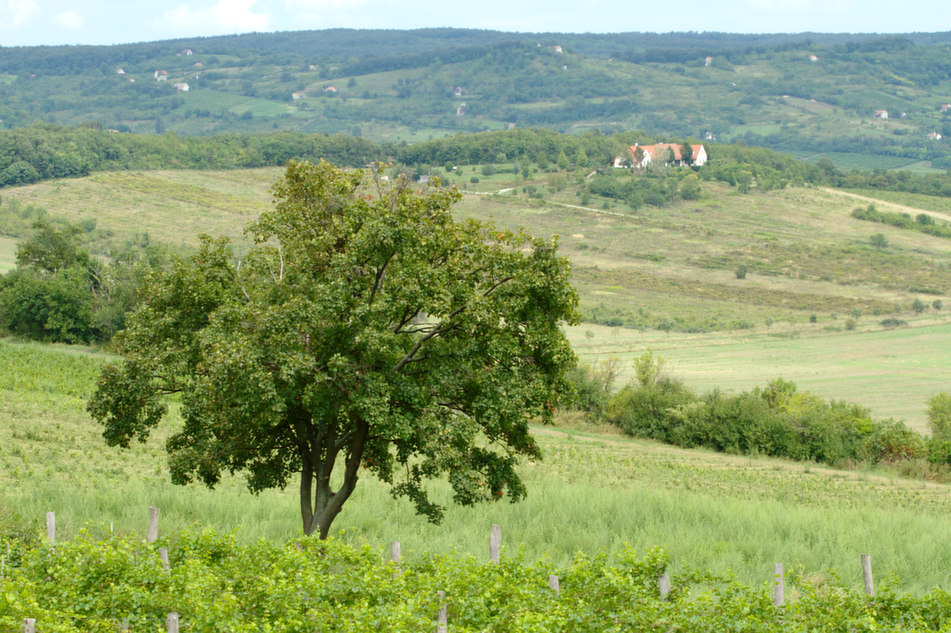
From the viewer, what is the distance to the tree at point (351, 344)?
1620 centimetres

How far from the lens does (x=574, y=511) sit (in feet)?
87.2

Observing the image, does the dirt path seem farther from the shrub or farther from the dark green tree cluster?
the dark green tree cluster

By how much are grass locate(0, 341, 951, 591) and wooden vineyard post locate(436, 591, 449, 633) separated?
2.62 metres

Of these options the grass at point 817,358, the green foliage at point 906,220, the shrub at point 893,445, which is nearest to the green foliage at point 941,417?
the shrub at point 893,445

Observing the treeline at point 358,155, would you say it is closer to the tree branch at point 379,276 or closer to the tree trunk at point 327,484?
the tree trunk at point 327,484

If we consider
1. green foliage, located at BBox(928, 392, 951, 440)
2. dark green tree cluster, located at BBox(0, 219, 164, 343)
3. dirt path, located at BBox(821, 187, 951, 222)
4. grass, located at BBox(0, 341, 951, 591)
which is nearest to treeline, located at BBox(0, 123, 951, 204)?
dirt path, located at BBox(821, 187, 951, 222)

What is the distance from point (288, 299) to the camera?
57.5 feet

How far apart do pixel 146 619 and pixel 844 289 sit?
116471 mm

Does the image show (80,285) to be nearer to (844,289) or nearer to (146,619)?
(146,619)

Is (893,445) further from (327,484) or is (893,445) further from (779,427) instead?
(327,484)

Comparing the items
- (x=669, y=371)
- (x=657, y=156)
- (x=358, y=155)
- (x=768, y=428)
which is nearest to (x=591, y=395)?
(x=768, y=428)

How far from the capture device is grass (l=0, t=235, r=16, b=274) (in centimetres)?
9361

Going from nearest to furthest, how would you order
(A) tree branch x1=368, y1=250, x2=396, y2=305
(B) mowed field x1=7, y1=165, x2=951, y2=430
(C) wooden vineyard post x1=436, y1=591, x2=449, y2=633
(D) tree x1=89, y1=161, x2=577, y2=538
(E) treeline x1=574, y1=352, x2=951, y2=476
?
1. (C) wooden vineyard post x1=436, y1=591, x2=449, y2=633
2. (D) tree x1=89, y1=161, x2=577, y2=538
3. (A) tree branch x1=368, y1=250, x2=396, y2=305
4. (E) treeline x1=574, y1=352, x2=951, y2=476
5. (B) mowed field x1=7, y1=165, x2=951, y2=430

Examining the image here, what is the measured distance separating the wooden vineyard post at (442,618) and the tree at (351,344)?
11.3 ft
